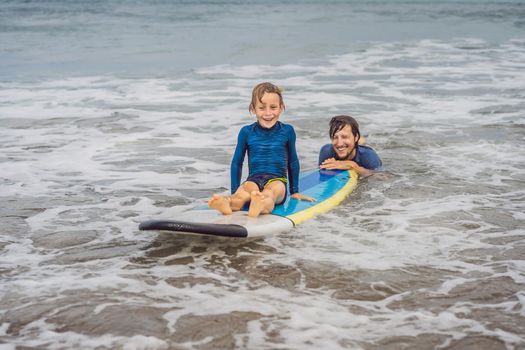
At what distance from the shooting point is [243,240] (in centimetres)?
539

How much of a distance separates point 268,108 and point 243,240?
3.87 feet

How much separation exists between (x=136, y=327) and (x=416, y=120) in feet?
25.3

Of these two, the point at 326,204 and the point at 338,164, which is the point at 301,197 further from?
the point at 338,164

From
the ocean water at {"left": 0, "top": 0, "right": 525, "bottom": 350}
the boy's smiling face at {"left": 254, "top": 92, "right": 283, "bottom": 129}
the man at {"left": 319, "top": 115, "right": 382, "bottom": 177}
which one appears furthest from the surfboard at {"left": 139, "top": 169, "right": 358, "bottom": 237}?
the boy's smiling face at {"left": 254, "top": 92, "right": 283, "bottom": 129}

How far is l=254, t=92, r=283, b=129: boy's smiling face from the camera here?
19.0ft

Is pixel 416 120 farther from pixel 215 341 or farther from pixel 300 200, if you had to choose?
pixel 215 341

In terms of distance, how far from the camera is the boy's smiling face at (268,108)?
19.0 feet

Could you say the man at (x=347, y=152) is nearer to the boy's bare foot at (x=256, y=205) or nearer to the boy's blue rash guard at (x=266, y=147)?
the boy's blue rash guard at (x=266, y=147)

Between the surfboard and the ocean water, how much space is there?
12 cm

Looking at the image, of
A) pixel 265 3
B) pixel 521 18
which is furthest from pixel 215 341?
pixel 265 3

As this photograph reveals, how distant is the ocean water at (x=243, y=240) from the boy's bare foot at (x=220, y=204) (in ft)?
0.75

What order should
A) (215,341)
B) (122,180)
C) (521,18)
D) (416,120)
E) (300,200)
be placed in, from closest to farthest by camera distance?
1. (215,341)
2. (300,200)
3. (122,180)
4. (416,120)
5. (521,18)

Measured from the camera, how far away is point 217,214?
17.9ft

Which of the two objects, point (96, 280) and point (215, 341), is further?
point (96, 280)
